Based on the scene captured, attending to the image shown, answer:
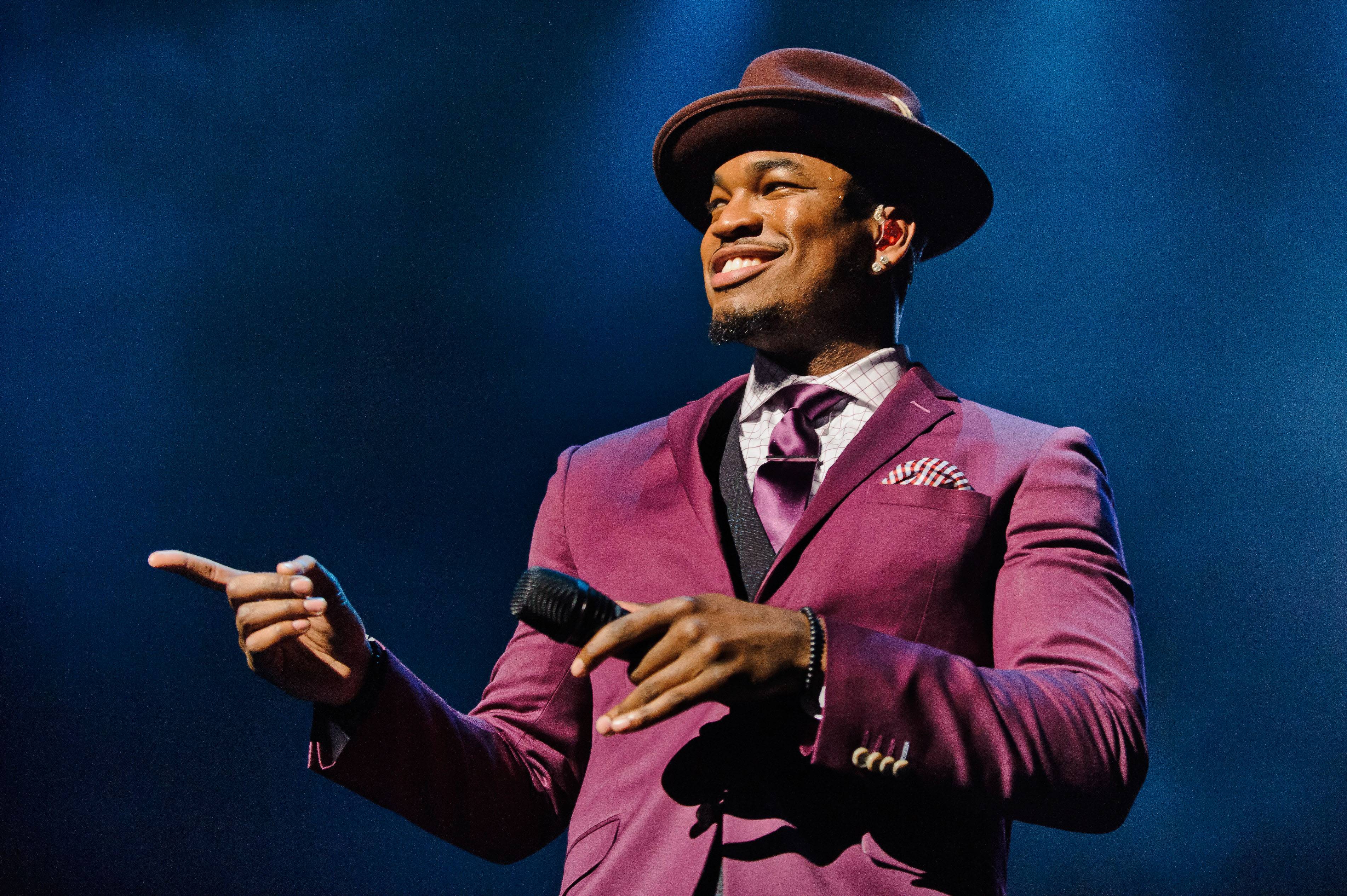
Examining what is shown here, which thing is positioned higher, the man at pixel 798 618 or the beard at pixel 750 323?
the beard at pixel 750 323

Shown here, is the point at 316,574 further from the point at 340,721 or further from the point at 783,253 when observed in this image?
the point at 783,253

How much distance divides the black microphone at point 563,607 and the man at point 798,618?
0.07 m

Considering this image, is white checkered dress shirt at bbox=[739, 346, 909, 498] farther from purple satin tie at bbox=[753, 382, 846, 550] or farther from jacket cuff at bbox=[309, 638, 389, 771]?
jacket cuff at bbox=[309, 638, 389, 771]

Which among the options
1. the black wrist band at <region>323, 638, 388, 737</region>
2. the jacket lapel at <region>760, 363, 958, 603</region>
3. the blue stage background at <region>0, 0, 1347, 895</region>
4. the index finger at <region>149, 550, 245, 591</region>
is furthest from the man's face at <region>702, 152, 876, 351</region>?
the blue stage background at <region>0, 0, 1347, 895</region>

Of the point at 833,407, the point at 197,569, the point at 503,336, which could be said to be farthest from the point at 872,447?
the point at 503,336

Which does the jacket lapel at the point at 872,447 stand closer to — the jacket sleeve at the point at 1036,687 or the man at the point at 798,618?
the man at the point at 798,618

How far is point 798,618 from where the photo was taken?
1.19m

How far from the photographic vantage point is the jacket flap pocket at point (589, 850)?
1454mm

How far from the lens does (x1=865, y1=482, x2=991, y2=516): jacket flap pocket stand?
1.54 metres

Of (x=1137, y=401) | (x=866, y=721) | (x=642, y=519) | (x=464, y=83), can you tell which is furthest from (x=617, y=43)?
(x=866, y=721)

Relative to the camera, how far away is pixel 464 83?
405 centimetres

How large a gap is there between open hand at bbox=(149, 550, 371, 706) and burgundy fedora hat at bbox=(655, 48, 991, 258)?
1093 millimetres

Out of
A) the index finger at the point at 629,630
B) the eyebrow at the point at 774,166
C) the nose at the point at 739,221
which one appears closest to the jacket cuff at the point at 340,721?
the index finger at the point at 629,630

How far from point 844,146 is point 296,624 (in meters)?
1.28
